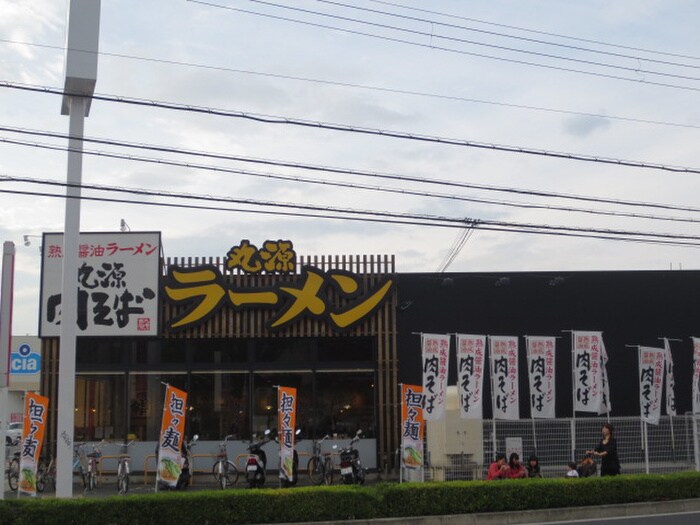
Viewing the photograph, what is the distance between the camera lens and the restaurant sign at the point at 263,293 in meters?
24.3

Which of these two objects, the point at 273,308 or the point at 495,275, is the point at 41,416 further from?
the point at 495,275

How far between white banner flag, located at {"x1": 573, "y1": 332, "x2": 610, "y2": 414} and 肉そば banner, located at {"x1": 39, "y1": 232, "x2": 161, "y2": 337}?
1099cm

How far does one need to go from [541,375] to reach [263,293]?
773 centimetres

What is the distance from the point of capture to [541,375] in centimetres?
2188

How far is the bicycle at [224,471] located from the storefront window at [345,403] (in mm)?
2814

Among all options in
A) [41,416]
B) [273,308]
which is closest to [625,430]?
[273,308]

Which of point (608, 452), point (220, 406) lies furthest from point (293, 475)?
point (608, 452)

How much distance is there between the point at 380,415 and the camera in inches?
961

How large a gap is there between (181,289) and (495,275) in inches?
349

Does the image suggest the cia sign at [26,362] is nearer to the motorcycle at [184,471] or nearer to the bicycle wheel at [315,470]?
the motorcycle at [184,471]

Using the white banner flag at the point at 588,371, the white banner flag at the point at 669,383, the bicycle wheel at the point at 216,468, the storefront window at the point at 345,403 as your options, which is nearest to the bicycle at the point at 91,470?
the bicycle wheel at the point at 216,468

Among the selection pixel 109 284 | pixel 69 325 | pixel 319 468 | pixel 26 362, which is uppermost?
pixel 109 284

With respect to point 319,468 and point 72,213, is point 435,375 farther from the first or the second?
point 72,213

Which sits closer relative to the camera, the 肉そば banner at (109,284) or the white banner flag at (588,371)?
the white banner flag at (588,371)
